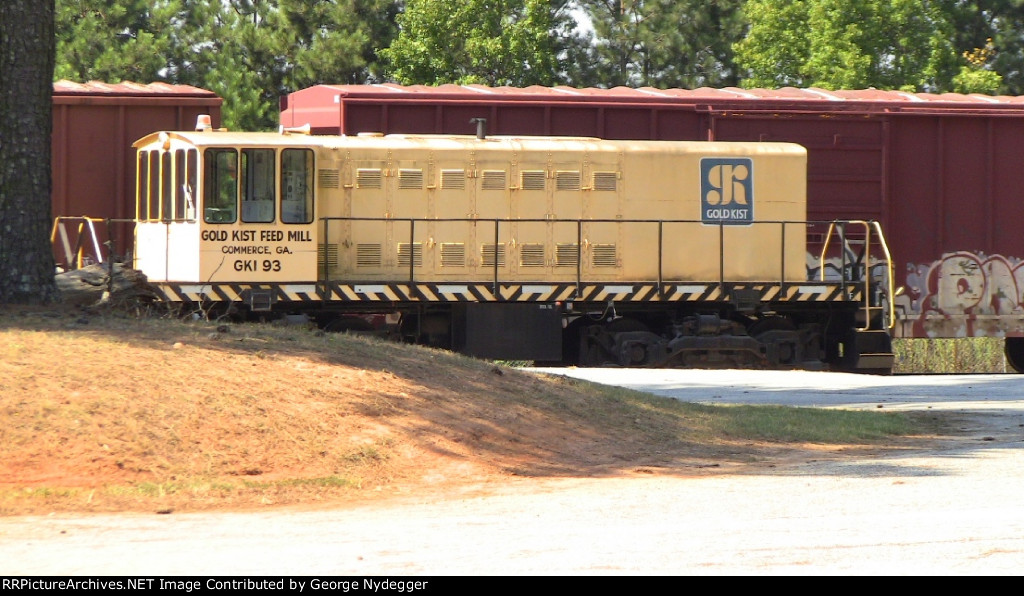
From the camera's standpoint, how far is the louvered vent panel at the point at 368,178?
55.6 feet

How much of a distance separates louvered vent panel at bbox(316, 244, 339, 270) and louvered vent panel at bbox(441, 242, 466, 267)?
1.49 meters

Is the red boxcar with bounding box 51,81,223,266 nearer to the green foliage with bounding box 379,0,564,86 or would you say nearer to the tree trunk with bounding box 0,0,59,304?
the tree trunk with bounding box 0,0,59,304

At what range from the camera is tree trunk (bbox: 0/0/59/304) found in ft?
40.3

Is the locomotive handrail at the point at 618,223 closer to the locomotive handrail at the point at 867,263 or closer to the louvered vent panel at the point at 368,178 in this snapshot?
the locomotive handrail at the point at 867,263

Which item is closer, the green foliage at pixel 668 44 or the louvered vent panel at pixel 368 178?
the louvered vent panel at pixel 368 178

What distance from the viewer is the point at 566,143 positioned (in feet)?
57.9

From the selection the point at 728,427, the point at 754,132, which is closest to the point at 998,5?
the point at 754,132

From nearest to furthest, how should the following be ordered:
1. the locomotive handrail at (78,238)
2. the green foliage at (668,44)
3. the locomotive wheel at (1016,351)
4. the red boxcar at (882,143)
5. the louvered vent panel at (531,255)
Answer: the locomotive handrail at (78,238) → the louvered vent panel at (531,255) → the red boxcar at (882,143) → the locomotive wheel at (1016,351) → the green foliage at (668,44)

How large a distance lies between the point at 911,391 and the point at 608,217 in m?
4.78

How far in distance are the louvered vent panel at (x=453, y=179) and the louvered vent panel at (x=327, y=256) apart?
1.77m

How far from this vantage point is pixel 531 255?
1745 cm

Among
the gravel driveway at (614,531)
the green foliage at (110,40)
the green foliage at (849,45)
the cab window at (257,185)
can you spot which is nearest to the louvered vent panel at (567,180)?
the cab window at (257,185)

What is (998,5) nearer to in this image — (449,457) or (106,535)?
(449,457)
